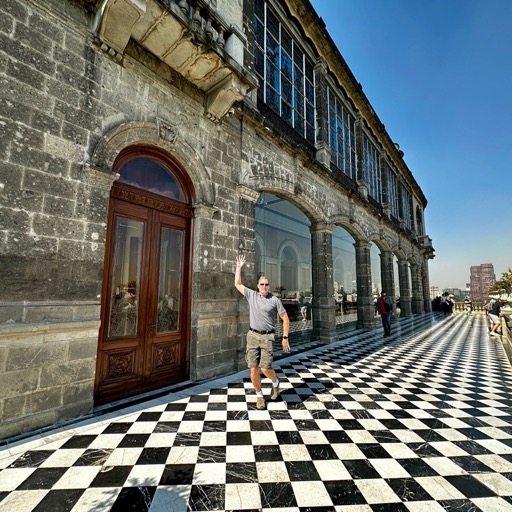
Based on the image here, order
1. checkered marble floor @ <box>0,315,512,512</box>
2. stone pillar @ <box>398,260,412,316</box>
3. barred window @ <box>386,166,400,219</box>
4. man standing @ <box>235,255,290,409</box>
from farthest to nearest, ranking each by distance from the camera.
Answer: stone pillar @ <box>398,260,412,316</box>, barred window @ <box>386,166,400,219</box>, man standing @ <box>235,255,290,409</box>, checkered marble floor @ <box>0,315,512,512</box>

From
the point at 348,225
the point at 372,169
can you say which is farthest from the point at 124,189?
the point at 372,169

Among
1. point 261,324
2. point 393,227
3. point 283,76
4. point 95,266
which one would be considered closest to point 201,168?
point 95,266

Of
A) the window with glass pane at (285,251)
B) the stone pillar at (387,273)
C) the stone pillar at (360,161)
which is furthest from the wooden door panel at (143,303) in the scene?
the stone pillar at (387,273)

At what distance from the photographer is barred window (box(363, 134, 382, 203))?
12.8 m

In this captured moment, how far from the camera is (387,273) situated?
13.6 m

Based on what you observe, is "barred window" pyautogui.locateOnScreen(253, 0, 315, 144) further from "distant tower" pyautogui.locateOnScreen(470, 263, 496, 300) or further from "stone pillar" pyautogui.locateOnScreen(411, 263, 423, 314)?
"distant tower" pyautogui.locateOnScreen(470, 263, 496, 300)

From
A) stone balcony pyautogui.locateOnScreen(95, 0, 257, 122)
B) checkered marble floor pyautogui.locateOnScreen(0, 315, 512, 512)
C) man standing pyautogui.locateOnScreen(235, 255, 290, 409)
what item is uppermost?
stone balcony pyautogui.locateOnScreen(95, 0, 257, 122)

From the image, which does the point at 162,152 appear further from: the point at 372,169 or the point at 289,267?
the point at 372,169

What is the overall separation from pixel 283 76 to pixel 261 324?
23.2 ft

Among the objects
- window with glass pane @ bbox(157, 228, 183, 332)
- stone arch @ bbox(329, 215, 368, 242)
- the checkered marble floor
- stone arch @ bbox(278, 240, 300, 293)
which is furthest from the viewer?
stone arch @ bbox(278, 240, 300, 293)

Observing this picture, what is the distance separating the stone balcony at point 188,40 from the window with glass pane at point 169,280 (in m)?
2.35

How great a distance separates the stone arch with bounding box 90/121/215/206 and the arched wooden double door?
0.19 metres

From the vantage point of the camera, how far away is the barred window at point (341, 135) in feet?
32.9

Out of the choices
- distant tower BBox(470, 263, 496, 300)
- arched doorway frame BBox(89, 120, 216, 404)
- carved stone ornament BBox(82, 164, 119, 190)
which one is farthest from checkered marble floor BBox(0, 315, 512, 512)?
distant tower BBox(470, 263, 496, 300)
